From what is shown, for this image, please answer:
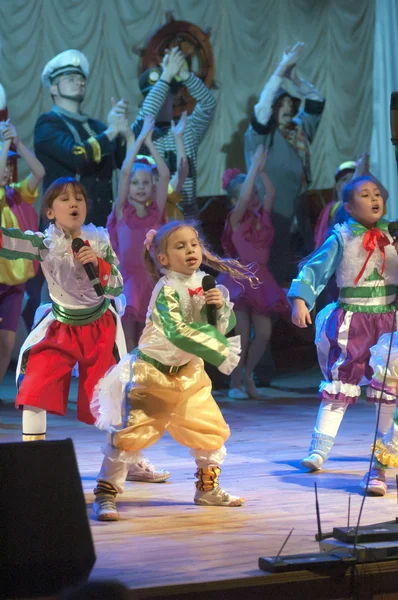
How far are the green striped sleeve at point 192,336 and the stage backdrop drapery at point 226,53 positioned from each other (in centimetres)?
463

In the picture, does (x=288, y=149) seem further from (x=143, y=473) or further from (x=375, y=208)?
(x=143, y=473)

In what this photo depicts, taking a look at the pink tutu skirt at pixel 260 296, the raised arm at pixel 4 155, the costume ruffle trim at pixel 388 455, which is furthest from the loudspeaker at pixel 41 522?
the pink tutu skirt at pixel 260 296

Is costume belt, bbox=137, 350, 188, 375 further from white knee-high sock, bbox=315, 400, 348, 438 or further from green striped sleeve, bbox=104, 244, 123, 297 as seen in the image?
white knee-high sock, bbox=315, 400, 348, 438

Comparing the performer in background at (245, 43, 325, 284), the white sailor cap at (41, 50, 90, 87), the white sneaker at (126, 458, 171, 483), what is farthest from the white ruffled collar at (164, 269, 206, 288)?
the performer in background at (245, 43, 325, 284)

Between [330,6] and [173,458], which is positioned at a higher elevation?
[330,6]

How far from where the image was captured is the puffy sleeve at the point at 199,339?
3.36 metres

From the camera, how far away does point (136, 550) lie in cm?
301

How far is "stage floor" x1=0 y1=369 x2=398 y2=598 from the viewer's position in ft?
9.31

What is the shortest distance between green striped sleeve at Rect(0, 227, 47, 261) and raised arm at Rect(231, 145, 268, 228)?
288 cm

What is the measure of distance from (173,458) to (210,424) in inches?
45.3

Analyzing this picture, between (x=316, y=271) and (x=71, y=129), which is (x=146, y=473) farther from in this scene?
(x=71, y=129)

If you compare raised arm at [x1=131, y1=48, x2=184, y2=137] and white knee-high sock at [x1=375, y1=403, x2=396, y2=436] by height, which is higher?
raised arm at [x1=131, y1=48, x2=184, y2=137]

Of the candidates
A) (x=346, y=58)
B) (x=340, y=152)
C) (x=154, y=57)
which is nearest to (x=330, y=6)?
(x=346, y=58)

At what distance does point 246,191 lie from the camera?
680 cm
